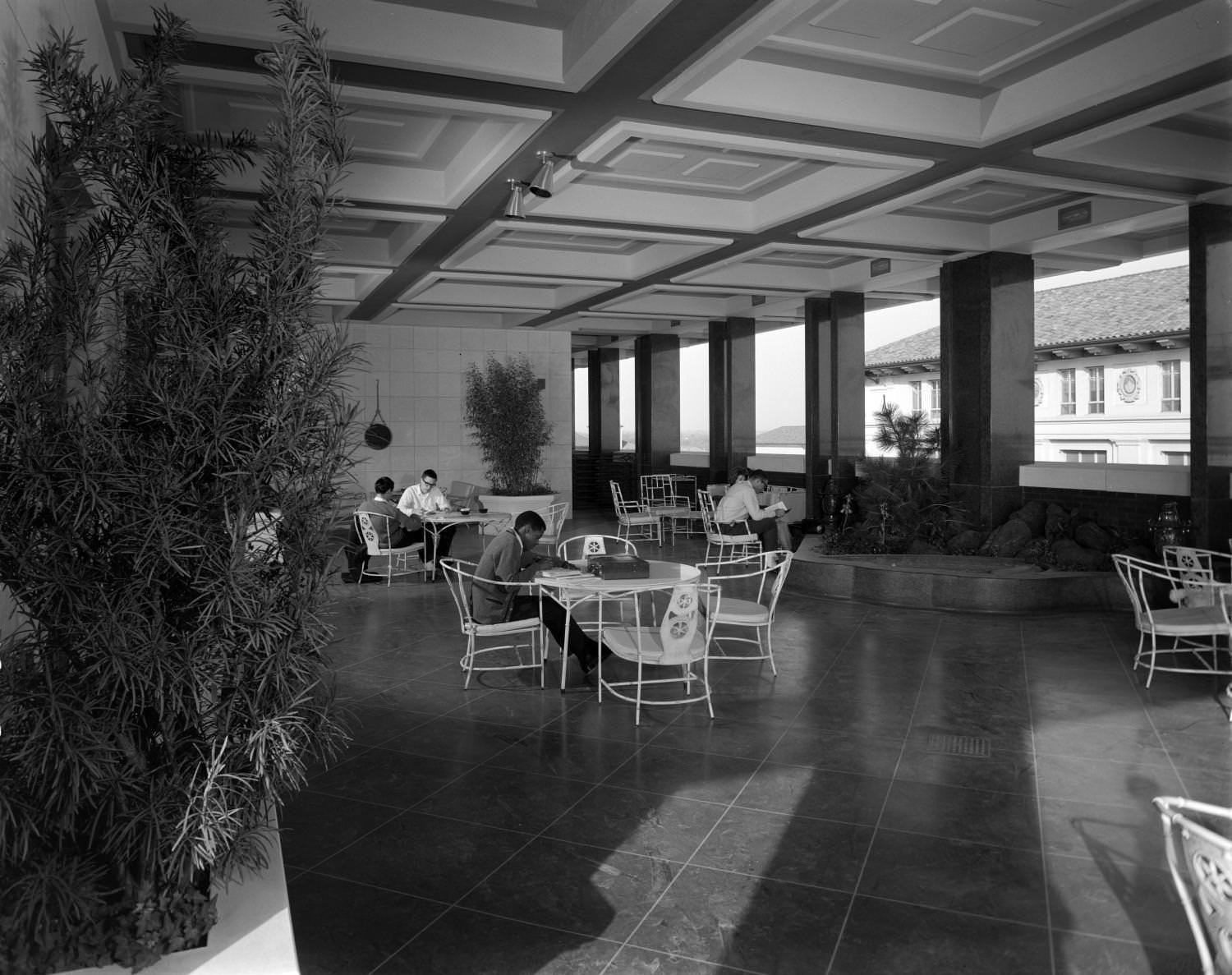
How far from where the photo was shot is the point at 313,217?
2053 millimetres

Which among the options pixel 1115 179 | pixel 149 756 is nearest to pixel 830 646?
pixel 1115 179

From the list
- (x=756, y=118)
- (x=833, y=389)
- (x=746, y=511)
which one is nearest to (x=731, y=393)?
(x=833, y=389)

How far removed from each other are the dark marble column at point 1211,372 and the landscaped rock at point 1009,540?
5.56ft

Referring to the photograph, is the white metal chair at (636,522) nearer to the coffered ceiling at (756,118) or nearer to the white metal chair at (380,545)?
the white metal chair at (380,545)

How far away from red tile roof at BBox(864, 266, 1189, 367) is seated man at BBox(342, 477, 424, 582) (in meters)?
9.52

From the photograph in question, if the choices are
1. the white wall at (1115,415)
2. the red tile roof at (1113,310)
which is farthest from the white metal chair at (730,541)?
the white wall at (1115,415)

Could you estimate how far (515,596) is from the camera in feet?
18.5

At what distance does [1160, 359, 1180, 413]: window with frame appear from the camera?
18.9m

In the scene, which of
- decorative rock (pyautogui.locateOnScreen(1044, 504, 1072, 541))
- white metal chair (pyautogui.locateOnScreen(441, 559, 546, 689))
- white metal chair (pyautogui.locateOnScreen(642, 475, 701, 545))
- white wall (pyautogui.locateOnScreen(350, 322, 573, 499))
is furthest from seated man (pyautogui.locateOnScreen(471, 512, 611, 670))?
white wall (pyautogui.locateOnScreen(350, 322, 573, 499))

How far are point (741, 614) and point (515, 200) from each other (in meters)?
3.21

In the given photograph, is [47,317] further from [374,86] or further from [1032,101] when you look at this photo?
[1032,101]

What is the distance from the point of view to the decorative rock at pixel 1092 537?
8.38m

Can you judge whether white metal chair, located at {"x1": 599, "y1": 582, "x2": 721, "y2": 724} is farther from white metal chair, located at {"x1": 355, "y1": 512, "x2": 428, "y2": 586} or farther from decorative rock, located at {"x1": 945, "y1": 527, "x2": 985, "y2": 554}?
decorative rock, located at {"x1": 945, "y1": 527, "x2": 985, "y2": 554}

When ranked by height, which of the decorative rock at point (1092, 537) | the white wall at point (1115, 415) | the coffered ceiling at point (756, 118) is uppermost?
the coffered ceiling at point (756, 118)
